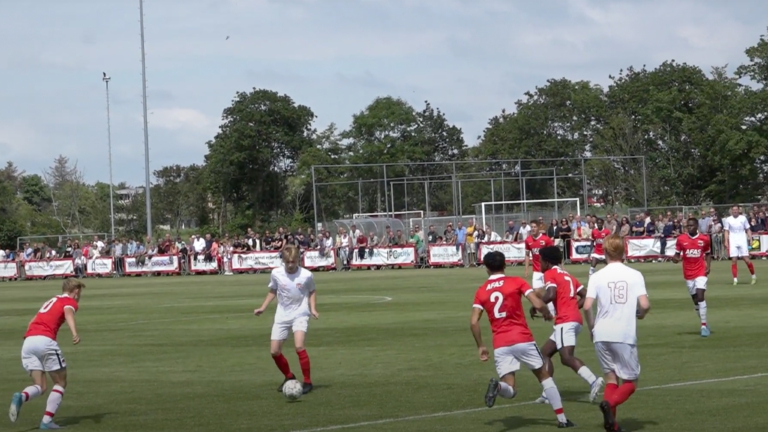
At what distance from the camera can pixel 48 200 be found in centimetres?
17575

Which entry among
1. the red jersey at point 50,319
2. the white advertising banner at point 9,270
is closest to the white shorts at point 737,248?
the red jersey at point 50,319

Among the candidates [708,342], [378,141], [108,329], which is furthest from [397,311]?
[378,141]

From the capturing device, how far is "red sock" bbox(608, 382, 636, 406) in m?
10.1

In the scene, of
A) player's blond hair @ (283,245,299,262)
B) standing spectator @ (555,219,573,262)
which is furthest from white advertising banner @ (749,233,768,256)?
player's blond hair @ (283,245,299,262)

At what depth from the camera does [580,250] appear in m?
45.3

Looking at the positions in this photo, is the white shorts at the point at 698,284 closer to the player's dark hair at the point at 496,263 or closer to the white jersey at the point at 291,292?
the white jersey at the point at 291,292

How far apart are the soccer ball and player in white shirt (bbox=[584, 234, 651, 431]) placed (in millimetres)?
4303

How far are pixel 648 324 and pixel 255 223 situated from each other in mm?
87512

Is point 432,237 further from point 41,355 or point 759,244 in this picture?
point 41,355

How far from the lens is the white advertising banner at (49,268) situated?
57406 mm

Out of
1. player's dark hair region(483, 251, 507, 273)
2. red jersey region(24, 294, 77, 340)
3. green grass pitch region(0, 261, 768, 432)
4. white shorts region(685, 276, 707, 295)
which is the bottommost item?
green grass pitch region(0, 261, 768, 432)

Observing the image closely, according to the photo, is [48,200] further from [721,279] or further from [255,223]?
[721,279]

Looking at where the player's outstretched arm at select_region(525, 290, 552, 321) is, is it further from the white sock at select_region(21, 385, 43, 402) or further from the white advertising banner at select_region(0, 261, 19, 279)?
the white advertising banner at select_region(0, 261, 19, 279)

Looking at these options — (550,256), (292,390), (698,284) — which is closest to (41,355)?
(292,390)
